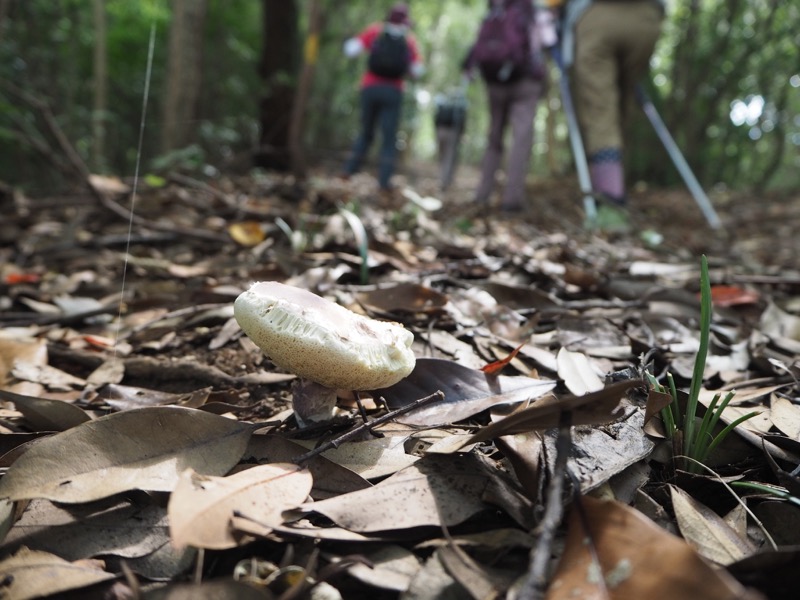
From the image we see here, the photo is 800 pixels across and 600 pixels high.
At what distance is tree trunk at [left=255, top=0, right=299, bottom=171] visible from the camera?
5.94 metres

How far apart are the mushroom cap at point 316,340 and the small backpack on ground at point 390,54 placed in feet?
16.6

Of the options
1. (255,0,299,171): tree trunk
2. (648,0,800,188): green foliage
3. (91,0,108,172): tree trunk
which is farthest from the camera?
(648,0,800,188): green foliage

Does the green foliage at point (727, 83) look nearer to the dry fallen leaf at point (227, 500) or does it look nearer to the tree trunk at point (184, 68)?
the tree trunk at point (184, 68)

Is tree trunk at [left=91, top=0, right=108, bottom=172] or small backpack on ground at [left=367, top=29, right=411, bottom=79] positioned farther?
tree trunk at [left=91, top=0, right=108, bottom=172]

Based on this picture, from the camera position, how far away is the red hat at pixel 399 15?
5488mm

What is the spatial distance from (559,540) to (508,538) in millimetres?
78

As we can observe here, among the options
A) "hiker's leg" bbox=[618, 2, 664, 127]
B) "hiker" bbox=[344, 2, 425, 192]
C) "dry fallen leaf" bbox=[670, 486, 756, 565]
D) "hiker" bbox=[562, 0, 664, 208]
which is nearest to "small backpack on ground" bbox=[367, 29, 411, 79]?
"hiker" bbox=[344, 2, 425, 192]

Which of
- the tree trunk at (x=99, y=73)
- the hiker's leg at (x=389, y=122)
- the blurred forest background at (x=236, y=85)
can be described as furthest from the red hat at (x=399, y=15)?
the tree trunk at (x=99, y=73)

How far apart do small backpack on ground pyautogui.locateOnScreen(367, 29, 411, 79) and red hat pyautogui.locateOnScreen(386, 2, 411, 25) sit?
16cm

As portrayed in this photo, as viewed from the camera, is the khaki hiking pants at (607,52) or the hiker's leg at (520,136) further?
the hiker's leg at (520,136)

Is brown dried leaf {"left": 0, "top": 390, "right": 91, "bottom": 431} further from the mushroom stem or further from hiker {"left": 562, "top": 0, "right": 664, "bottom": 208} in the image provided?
hiker {"left": 562, "top": 0, "right": 664, "bottom": 208}

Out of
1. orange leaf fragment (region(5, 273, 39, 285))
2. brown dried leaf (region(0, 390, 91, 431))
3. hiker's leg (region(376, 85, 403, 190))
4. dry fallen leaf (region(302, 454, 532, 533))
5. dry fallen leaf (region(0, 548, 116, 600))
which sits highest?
hiker's leg (region(376, 85, 403, 190))

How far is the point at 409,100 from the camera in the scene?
12.7 m

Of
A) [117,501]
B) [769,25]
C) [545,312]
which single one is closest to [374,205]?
[545,312]
